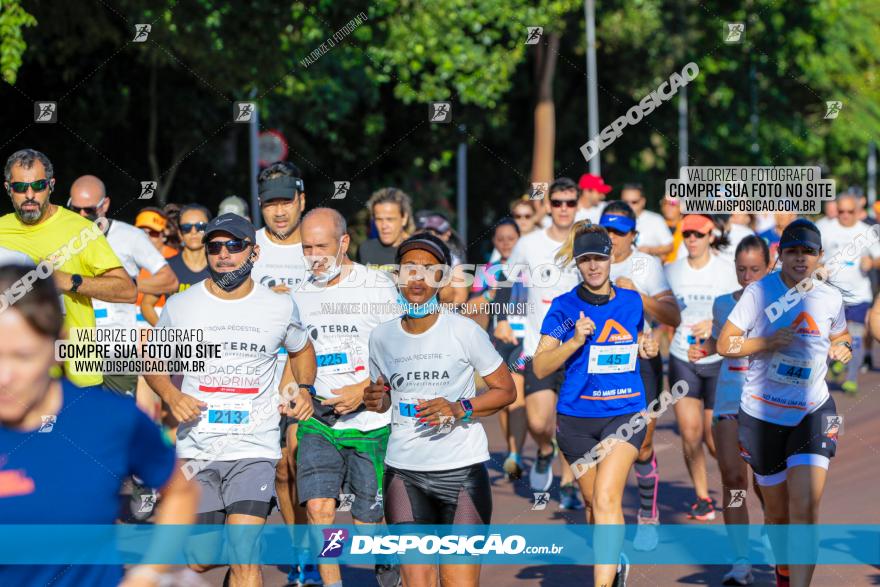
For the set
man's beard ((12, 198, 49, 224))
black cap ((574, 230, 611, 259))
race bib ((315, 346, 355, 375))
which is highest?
man's beard ((12, 198, 49, 224))

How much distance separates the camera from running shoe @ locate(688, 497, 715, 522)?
31.1 feet

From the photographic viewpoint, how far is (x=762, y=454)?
6867mm

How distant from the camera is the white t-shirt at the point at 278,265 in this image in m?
8.02

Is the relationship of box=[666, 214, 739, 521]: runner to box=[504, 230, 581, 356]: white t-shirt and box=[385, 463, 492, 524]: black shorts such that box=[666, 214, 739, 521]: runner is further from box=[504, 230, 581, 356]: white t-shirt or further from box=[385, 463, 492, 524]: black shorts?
box=[385, 463, 492, 524]: black shorts

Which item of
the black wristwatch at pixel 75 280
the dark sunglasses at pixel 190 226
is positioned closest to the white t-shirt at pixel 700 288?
the dark sunglasses at pixel 190 226

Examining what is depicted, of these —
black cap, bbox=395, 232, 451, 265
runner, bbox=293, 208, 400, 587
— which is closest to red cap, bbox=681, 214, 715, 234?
runner, bbox=293, 208, 400, 587

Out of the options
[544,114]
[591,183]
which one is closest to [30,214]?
[591,183]

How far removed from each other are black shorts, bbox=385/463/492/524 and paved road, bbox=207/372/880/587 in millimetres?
1835

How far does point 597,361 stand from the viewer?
24.0 feet

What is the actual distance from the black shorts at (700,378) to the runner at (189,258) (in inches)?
138

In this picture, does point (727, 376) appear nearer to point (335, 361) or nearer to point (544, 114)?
point (335, 361)

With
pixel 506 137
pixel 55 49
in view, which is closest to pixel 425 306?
pixel 55 49

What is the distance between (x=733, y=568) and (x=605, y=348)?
1.50 metres

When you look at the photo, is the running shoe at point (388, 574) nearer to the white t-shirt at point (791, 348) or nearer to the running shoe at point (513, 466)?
the white t-shirt at point (791, 348)
